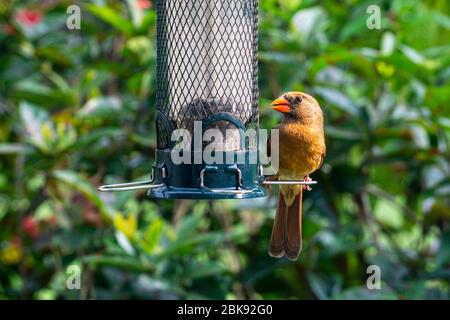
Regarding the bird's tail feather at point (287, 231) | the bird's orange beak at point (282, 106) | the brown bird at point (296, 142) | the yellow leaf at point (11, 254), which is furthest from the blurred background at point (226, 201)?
the bird's orange beak at point (282, 106)

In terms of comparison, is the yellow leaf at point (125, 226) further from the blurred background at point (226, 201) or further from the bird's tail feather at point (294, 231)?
the bird's tail feather at point (294, 231)

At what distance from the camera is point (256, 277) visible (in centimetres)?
467

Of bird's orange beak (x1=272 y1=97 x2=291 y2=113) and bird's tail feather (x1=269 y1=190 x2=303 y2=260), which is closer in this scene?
bird's orange beak (x1=272 y1=97 x2=291 y2=113)

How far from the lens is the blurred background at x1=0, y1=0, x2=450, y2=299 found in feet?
14.9

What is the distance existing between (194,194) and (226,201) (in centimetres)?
148

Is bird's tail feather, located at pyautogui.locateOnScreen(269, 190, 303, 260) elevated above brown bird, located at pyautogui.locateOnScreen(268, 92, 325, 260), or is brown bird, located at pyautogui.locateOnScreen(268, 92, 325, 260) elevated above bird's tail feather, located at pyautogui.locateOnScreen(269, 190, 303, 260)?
brown bird, located at pyautogui.locateOnScreen(268, 92, 325, 260)

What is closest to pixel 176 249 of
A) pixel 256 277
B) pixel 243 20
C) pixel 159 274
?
pixel 159 274

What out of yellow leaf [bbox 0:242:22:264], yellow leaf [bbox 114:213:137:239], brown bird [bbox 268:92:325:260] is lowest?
yellow leaf [bbox 0:242:22:264]

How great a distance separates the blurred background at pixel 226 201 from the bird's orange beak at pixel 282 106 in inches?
25.7

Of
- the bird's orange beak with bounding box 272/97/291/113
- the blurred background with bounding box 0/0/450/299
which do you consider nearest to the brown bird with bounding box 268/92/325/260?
the bird's orange beak with bounding box 272/97/291/113

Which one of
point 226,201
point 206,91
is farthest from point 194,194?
point 226,201

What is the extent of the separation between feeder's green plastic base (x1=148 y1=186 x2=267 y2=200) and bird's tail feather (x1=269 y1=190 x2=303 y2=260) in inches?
17.9

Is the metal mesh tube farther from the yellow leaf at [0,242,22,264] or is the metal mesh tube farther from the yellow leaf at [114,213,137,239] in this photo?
the yellow leaf at [0,242,22,264]
